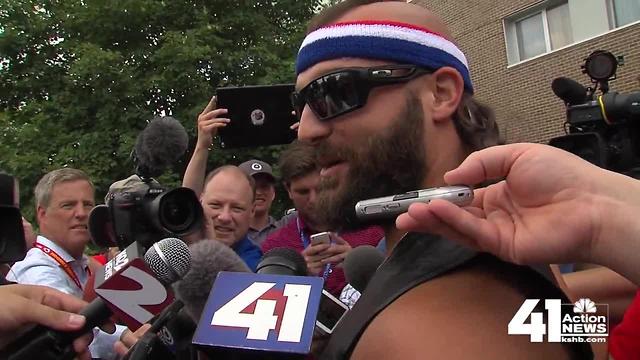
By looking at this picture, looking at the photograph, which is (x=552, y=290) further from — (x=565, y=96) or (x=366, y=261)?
(x=565, y=96)

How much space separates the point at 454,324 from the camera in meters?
1.21

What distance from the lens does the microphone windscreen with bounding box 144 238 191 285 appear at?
167 cm

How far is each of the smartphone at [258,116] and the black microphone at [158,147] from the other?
0.71 m

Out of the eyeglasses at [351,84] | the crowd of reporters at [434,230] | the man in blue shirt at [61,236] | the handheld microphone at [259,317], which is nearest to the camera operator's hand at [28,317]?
the crowd of reporters at [434,230]

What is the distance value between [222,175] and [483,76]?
388 inches

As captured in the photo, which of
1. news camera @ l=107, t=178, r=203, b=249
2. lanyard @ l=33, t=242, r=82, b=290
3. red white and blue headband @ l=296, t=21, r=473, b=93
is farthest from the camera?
lanyard @ l=33, t=242, r=82, b=290

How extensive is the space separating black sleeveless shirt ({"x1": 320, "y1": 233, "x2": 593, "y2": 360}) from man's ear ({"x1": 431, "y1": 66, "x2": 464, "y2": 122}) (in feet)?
1.45

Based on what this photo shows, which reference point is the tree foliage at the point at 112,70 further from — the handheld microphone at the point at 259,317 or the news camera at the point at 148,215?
the handheld microphone at the point at 259,317

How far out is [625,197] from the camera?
109 centimetres

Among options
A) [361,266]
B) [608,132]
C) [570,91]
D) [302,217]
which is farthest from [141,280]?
[570,91]

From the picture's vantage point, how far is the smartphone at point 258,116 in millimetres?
3113

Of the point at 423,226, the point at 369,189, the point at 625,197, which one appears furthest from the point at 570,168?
the point at 369,189

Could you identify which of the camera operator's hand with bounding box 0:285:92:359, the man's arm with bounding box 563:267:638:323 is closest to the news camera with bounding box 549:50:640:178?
the man's arm with bounding box 563:267:638:323

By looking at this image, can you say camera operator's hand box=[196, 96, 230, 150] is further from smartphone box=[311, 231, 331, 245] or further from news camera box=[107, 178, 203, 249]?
news camera box=[107, 178, 203, 249]
